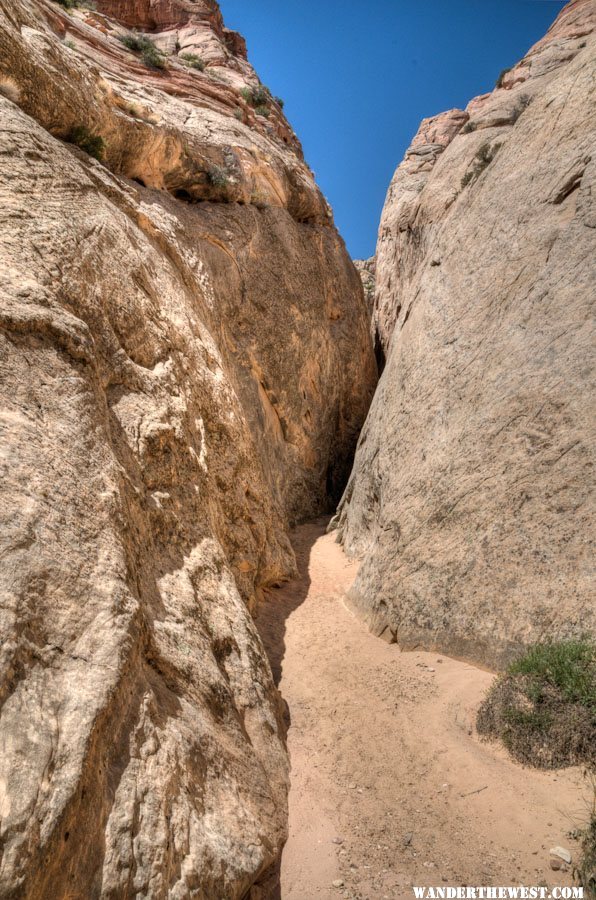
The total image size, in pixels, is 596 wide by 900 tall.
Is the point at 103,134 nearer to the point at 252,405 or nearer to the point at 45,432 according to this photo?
the point at 252,405

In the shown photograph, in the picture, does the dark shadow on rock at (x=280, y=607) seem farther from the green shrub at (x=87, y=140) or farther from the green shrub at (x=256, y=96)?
the green shrub at (x=256, y=96)

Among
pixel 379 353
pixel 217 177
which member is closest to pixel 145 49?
pixel 217 177

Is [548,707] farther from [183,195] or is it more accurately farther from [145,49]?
[145,49]

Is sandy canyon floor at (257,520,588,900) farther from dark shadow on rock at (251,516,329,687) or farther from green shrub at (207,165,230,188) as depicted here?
green shrub at (207,165,230,188)

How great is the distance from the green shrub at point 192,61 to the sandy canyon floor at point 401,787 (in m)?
16.2

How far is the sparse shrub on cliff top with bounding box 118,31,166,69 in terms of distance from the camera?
13.4 m

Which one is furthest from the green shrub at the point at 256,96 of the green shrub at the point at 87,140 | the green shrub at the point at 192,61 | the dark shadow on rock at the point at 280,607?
the dark shadow on rock at the point at 280,607

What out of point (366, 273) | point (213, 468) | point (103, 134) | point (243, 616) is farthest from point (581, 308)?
point (366, 273)

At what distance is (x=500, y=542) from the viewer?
6746 mm

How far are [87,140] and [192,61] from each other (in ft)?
35.7

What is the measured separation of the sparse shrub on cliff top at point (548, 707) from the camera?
4.79 metres

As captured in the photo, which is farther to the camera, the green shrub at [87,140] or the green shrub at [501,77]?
the green shrub at [501,77]

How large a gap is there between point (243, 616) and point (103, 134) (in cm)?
732

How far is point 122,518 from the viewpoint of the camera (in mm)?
4020
